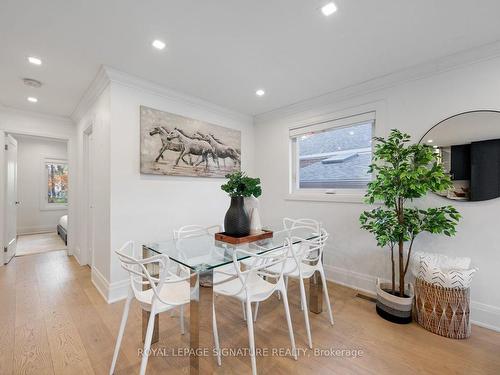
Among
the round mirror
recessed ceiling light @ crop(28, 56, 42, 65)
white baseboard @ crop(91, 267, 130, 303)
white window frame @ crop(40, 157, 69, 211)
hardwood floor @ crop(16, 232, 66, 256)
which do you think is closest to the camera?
the round mirror

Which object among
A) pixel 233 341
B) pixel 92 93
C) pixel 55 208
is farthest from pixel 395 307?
pixel 55 208

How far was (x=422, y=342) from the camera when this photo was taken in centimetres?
184

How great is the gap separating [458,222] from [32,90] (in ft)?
16.7

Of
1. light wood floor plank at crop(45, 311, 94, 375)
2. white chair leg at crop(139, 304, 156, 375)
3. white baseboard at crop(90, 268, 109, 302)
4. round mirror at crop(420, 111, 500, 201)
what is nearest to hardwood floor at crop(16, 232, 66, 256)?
white baseboard at crop(90, 268, 109, 302)

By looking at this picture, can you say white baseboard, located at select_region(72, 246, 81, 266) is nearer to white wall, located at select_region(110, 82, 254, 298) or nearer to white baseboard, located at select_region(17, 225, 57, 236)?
white wall, located at select_region(110, 82, 254, 298)

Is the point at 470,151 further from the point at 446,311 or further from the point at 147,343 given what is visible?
the point at 147,343

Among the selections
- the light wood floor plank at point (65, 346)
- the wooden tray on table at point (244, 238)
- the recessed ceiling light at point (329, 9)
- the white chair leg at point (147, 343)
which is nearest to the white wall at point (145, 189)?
the light wood floor plank at point (65, 346)

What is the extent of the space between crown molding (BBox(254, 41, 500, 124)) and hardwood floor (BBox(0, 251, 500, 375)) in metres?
2.45

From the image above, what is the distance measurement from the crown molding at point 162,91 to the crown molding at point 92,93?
96 millimetres

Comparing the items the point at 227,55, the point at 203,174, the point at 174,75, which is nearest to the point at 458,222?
the point at 227,55

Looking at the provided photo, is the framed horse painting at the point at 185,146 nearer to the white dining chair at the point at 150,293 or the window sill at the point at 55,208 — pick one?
the white dining chair at the point at 150,293

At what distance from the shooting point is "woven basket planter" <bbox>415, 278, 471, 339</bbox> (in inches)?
73.9

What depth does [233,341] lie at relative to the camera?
1833mm

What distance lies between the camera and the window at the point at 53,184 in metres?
5.91
